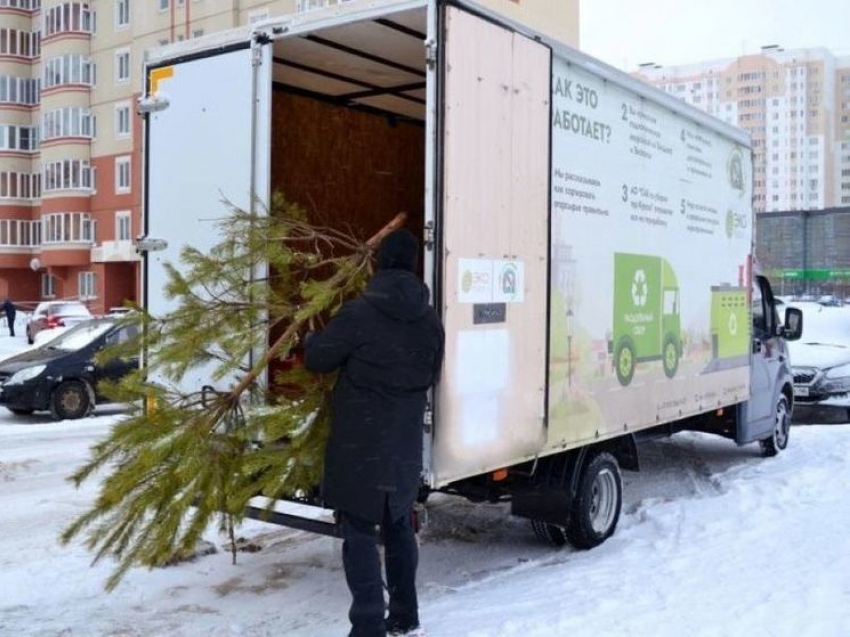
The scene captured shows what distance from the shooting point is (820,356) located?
47.0 ft

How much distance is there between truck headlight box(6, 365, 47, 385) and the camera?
14.0 meters

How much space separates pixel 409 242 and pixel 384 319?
0.43m

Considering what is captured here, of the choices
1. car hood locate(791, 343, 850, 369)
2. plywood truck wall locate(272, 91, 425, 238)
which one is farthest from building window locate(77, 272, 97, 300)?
plywood truck wall locate(272, 91, 425, 238)

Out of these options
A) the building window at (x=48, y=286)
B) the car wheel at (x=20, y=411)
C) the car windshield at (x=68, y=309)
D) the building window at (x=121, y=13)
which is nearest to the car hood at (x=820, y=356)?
the car wheel at (x=20, y=411)

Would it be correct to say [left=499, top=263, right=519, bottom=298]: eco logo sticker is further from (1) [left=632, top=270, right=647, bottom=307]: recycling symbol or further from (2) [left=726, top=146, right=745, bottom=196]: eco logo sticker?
(2) [left=726, top=146, right=745, bottom=196]: eco logo sticker

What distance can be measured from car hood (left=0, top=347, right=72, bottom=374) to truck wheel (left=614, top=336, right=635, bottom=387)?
389 inches

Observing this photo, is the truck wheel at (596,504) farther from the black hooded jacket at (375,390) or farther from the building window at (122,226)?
the building window at (122,226)

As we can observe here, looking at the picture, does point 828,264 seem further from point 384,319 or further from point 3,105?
point 384,319

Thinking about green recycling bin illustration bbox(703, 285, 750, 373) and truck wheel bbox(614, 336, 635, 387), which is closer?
truck wheel bbox(614, 336, 635, 387)

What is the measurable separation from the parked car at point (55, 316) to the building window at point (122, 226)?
642 inches

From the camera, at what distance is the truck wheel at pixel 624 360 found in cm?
689

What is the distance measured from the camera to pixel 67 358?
1422cm

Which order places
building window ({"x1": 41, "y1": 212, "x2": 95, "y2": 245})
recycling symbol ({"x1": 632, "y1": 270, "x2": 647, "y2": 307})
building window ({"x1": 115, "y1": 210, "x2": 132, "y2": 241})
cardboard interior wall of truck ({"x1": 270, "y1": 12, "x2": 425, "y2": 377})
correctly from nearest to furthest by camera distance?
cardboard interior wall of truck ({"x1": 270, "y1": 12, "x2": 425, "y2": 377}) < recycling symbol ({"x1": 632, "y1": 270, "x2": 647, "y2": 307}) < building window ({"x1": 115, "y1": 210, "x2": 132, "y2": 241}) < building window ({"x1": 41, "y1": 212, "x2": 95, "y2": 245})

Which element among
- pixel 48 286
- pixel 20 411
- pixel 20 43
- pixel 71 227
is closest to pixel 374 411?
pixel 20 411
